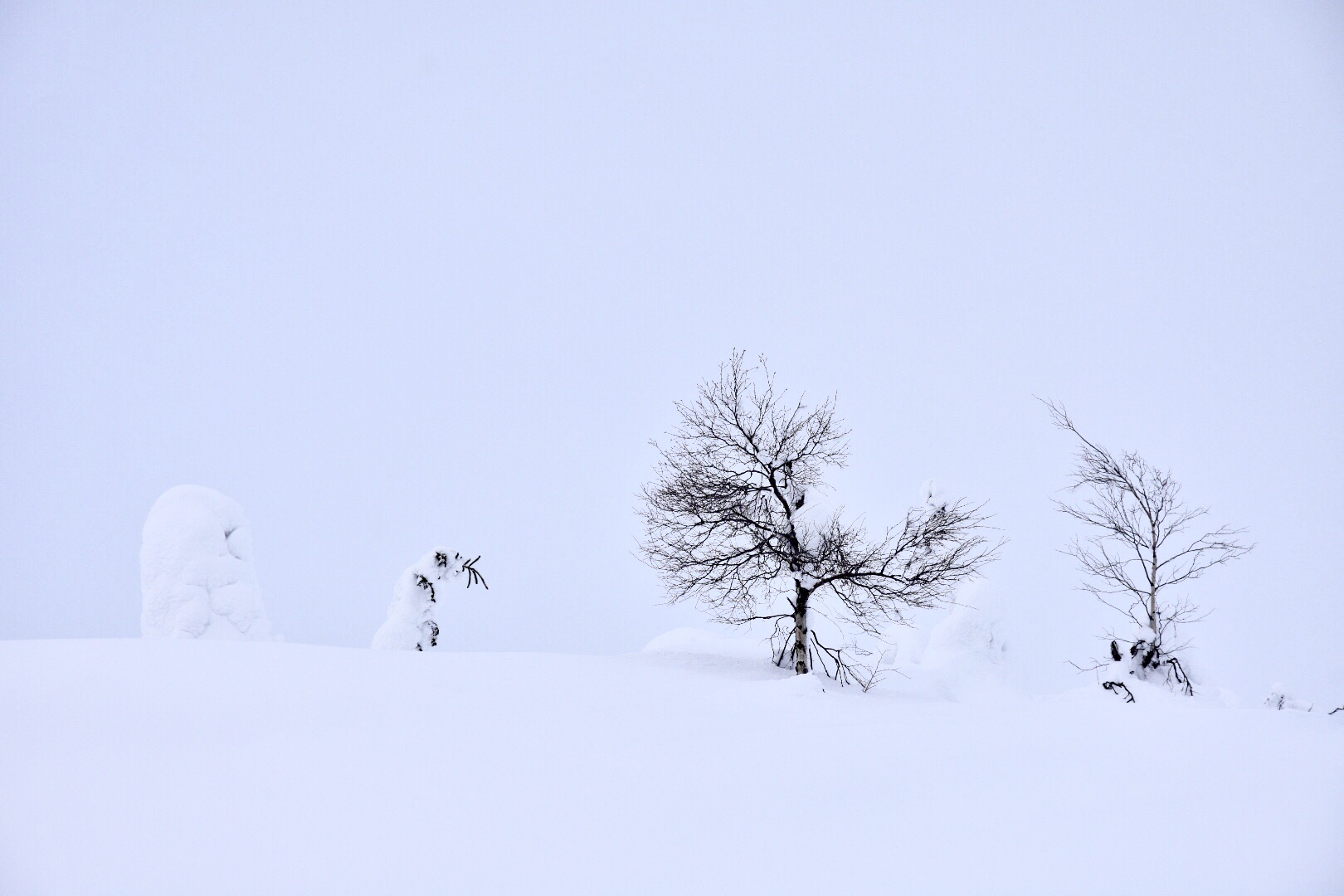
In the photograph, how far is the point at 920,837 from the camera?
4.09 meters

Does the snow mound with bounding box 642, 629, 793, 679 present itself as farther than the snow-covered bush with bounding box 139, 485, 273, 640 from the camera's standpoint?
No

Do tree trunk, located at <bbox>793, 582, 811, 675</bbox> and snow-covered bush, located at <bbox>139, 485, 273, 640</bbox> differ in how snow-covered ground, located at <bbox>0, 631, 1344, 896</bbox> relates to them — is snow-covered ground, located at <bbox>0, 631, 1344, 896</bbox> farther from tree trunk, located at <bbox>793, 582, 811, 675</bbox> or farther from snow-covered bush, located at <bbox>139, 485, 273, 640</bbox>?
snow-covered bush, located at <bbox>139, 485, 273, 640</bbox>

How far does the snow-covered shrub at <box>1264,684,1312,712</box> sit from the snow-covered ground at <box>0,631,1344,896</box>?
28.9ft

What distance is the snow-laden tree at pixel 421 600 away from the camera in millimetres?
14023

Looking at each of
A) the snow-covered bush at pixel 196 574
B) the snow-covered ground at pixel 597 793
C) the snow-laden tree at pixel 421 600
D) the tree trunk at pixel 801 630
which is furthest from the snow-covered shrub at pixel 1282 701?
the snow-covered bush at pixel 196 574

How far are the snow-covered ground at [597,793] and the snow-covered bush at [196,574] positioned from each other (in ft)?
19.6

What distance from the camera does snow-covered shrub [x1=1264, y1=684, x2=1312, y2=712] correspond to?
13.7m

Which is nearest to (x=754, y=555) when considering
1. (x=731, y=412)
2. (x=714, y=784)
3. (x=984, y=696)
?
(x=731, y=412)

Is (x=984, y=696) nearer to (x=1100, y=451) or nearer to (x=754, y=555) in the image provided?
(x=1100, y=451)

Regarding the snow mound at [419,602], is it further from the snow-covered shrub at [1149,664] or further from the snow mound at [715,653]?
the snow-covered shrub at [1149,664]

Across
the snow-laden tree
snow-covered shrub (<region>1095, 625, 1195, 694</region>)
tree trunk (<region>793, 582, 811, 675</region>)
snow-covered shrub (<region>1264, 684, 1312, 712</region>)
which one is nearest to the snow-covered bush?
the snow-laden tree

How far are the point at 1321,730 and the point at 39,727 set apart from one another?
12263 mm

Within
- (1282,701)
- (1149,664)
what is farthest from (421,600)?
(1282,701)

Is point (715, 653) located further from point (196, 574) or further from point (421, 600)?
point (196, 574)
